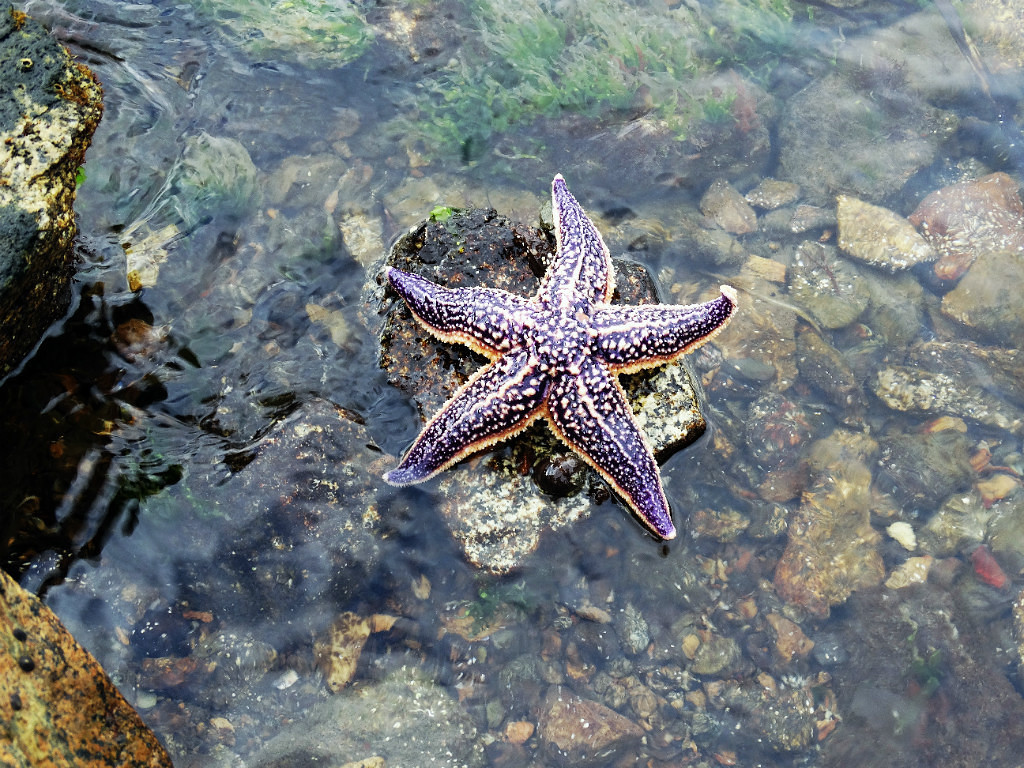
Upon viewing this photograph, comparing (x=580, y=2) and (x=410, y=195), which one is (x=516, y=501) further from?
(x=580, y=2)

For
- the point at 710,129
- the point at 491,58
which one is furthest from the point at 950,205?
the point at 491,58

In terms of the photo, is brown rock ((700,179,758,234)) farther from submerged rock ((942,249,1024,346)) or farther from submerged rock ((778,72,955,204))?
submerged rock ((942,249,1024,346))

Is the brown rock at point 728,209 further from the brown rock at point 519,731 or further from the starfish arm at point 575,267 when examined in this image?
the brown rock at point 519,731

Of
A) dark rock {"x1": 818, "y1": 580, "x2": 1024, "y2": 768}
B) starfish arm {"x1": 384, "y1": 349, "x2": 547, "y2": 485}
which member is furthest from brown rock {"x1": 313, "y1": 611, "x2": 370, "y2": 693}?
dark rock {"x1": 818, "y1": 580, "x2": 1024, "y2": 768}

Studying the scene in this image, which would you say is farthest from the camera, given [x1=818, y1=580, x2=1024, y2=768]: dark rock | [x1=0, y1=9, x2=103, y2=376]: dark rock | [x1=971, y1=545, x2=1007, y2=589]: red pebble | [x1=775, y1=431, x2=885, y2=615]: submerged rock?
[x1=971, y1=545, x2=1007, y2=589]: red pebble

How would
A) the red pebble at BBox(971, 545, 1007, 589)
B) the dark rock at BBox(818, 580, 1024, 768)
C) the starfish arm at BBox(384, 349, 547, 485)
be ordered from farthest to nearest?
the red pebble at BBox(971, 545, 1007, 589)
the dark rock at BBox(818, 580, 1024, 768)
the starfish arm at BBox(384, 349, 547, 485)

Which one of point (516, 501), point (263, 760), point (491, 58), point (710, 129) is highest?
point (491, 58)

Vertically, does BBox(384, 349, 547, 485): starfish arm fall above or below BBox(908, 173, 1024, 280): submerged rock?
above

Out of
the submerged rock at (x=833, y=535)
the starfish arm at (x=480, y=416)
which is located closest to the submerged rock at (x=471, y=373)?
the starfish arm at (x=480, y=416)
